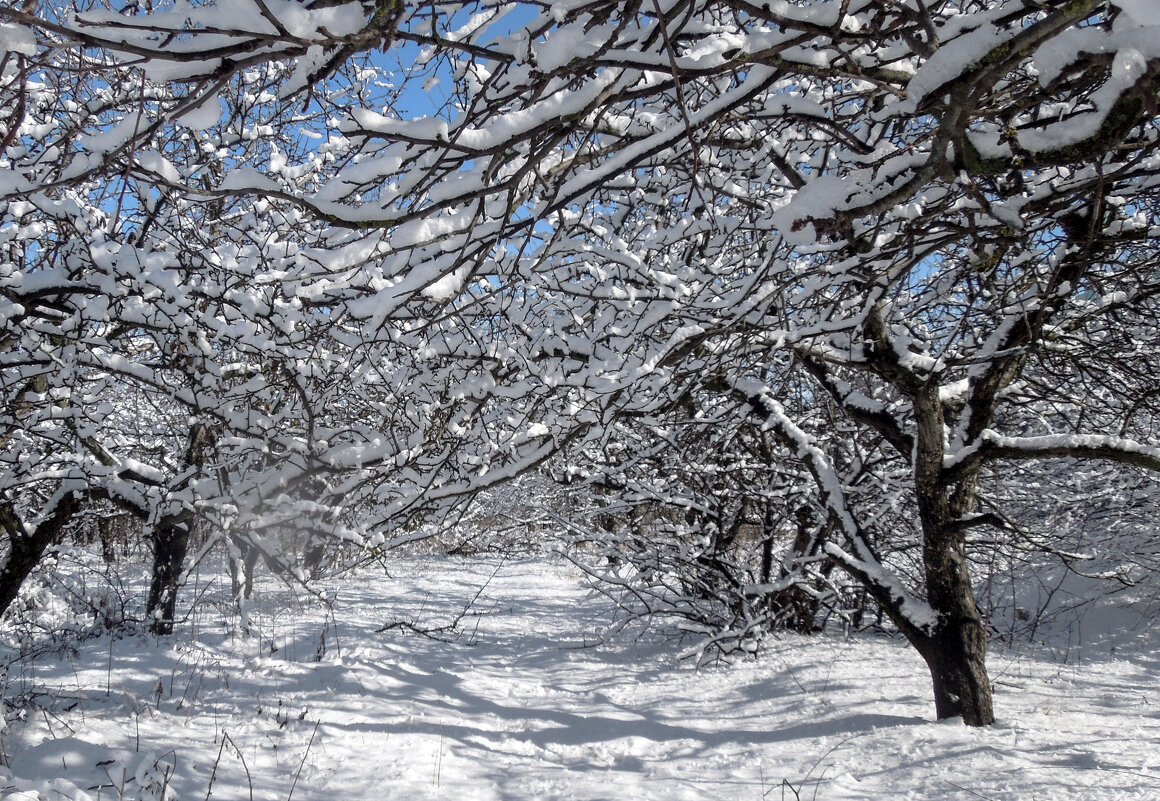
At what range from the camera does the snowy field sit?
330 cm

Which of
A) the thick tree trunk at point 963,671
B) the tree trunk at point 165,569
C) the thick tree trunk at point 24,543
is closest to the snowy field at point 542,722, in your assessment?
the thick tree trunk at point 963,671

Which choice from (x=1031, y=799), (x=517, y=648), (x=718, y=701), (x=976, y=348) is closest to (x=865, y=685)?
(x=718, y=701)

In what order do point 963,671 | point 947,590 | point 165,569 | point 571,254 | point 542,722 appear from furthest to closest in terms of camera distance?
point 165,569 < point 542,722 < point 571,254 < point 947,590 < point 963,671

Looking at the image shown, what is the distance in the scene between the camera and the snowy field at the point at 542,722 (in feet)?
10.8

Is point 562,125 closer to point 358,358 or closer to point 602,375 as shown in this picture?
point 602,375

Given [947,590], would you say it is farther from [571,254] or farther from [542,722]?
[571,254]

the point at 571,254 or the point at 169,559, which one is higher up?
the point at 571,254

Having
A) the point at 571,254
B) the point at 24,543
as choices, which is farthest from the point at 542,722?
the point at 24,543

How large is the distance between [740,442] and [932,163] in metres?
6.03

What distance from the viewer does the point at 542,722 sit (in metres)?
4.73

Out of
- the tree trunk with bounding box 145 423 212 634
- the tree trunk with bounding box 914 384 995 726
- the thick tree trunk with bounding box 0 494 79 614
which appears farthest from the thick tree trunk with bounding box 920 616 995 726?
the tree trunk with bounding box 145 423 212 634

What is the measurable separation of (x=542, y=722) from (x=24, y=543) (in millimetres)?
3834

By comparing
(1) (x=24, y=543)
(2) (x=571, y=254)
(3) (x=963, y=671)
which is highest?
(2) (x=571, y=254)

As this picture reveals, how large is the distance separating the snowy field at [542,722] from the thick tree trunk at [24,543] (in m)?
0.54
